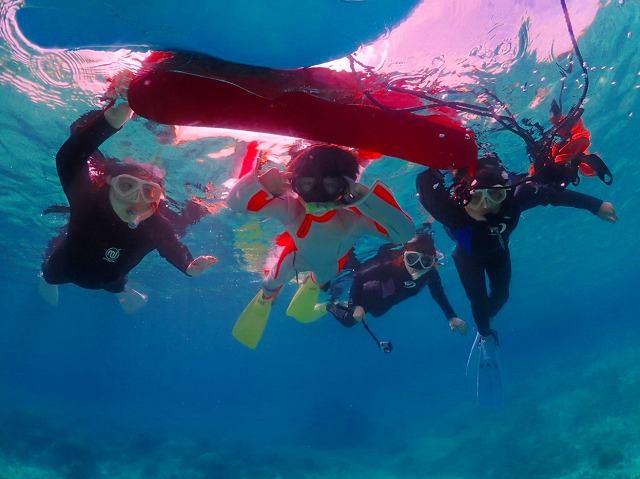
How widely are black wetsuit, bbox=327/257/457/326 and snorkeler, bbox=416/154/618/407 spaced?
2.16 meters

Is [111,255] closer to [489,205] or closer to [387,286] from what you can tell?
[489,205]

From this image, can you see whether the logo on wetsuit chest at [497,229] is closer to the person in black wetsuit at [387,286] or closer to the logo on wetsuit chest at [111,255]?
the person in black wetsuit at [387,286]

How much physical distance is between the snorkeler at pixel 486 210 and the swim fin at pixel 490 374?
3.96 ft

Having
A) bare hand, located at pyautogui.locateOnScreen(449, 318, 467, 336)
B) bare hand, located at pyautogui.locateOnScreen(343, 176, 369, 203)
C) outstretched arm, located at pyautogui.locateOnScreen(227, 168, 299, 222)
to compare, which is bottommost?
bare hand, located at pyautogui.locateOnScreen(343, 176, 369, 203)

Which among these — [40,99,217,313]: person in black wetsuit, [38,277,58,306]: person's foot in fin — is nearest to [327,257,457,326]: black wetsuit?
[40,99,217,313]: person in black wetsuit

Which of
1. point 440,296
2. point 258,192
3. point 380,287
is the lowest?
point 258,192

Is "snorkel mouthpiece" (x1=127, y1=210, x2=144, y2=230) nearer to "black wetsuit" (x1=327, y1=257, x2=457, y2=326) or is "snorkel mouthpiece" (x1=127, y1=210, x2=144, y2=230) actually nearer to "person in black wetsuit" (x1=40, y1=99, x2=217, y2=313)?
"person in black wetsuit" (x1=40, y1=99, x2=217, y2=313)

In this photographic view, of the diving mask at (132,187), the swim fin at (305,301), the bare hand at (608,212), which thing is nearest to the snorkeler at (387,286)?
the swim fin at (305,301)

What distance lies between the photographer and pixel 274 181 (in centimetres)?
450

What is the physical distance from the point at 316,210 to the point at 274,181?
639mm

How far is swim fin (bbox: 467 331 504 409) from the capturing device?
911 cm

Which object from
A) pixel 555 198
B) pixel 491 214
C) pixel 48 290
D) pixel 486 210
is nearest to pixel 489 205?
pixel 486 210

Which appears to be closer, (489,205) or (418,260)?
(489,205)

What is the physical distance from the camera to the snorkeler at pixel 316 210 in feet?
14.9
